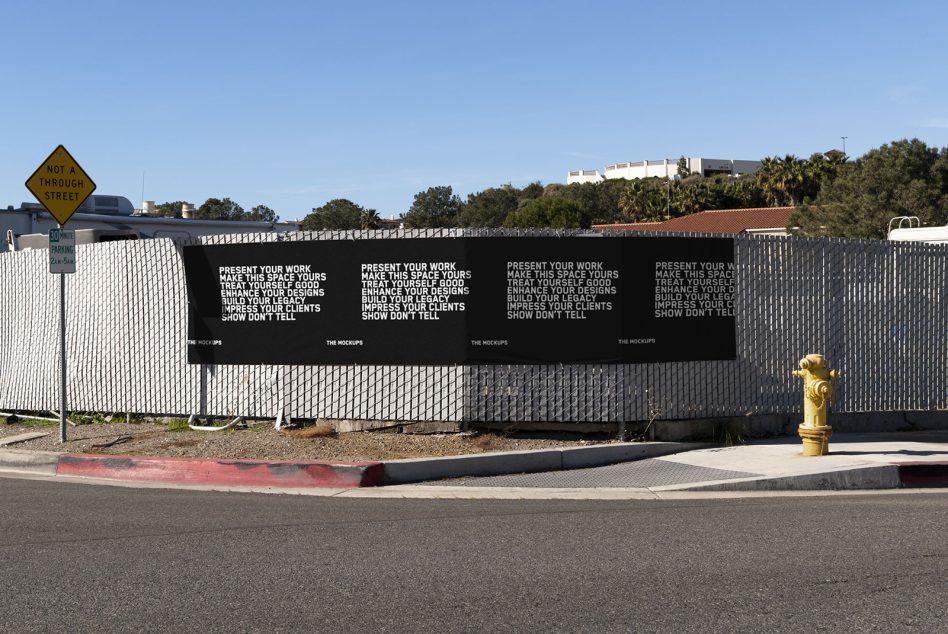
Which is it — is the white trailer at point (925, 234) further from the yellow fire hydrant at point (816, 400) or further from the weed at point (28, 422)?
the weed at point (28, 422)

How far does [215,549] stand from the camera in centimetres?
812

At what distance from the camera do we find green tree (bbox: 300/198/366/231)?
293 feet

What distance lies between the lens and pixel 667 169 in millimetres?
171875

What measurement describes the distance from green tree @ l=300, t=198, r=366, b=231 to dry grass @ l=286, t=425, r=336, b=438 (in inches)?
2947

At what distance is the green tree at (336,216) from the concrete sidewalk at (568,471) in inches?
2995

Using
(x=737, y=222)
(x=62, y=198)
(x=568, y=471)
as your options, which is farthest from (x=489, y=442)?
(x=737, y=222)

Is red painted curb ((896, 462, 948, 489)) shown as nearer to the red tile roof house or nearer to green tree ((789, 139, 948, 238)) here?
green tree ((789, 139, 948, 238))

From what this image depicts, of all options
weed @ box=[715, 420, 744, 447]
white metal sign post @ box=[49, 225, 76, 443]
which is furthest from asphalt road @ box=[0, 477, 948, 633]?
white metal sign post @ box=[49, 225, 76, 443]

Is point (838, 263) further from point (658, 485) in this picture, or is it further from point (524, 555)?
point (524, 555)

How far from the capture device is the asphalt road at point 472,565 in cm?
623

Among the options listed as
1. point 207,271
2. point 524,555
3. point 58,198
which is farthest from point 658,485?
point 58,198

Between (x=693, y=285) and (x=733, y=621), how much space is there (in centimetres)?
818

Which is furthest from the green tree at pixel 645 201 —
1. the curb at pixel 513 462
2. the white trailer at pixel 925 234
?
the curb at pixel 513 462

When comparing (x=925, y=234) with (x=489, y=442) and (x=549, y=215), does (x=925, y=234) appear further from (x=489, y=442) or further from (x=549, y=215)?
(x=549, y=215)
